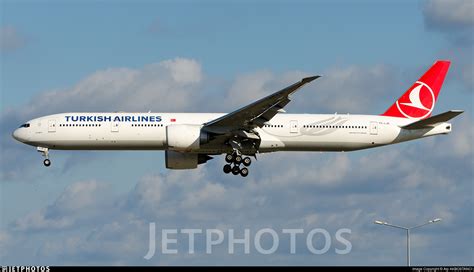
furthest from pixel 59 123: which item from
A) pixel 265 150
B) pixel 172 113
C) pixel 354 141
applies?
pixel 354 141

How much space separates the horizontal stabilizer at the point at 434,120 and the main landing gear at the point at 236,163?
33.0ft

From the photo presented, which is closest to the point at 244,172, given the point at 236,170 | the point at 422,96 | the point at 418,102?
the point at 236,170

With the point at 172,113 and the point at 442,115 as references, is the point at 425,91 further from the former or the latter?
the point at 172,113

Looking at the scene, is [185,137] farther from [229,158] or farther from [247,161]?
[247,161]

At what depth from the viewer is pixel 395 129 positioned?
75250 mm

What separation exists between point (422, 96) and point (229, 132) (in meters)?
13.8

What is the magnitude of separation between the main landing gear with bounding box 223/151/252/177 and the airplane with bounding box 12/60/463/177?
0.06m

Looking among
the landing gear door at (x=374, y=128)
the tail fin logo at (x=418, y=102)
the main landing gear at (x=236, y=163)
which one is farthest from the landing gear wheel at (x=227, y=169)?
the tail fin logo at (x=418, y=102)

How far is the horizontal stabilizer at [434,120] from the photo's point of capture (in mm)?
71875

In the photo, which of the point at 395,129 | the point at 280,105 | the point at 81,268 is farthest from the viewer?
the point at 395,129

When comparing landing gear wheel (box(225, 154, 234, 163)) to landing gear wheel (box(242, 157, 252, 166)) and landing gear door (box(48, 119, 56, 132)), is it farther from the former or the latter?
landing gear door (box(48, 119, 56, 132))

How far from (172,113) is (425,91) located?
16.8 meters

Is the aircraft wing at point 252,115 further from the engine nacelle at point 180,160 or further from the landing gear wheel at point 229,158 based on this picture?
the engine nacelle at point 180,160

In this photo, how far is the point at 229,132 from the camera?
2840 inches
